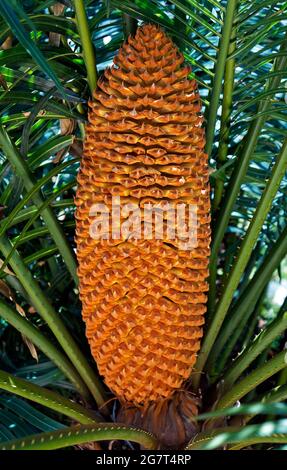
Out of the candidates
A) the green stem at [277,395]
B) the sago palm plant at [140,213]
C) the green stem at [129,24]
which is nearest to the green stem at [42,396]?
the sago palm plant at [140,213]

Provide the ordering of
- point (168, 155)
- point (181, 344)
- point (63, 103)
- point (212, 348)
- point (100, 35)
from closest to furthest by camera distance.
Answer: point (168, 155) < point (181, 344) < point (63, 103) < point (212, 348) < point (100, 35)

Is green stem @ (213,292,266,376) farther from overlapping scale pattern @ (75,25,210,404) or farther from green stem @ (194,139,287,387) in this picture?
overlapping scale pattern @ (75,25,210,404)

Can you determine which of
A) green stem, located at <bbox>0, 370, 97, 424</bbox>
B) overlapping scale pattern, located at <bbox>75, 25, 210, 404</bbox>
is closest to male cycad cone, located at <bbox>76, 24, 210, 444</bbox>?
overlapping scale pattern, located at <bbox>75, 25, 210, 404</bbox>

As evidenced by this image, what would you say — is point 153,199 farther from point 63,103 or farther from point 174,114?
point 63,103

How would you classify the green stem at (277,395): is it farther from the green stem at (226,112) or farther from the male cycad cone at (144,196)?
the green stem at (226,112)

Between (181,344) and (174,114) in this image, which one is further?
(181,344)
